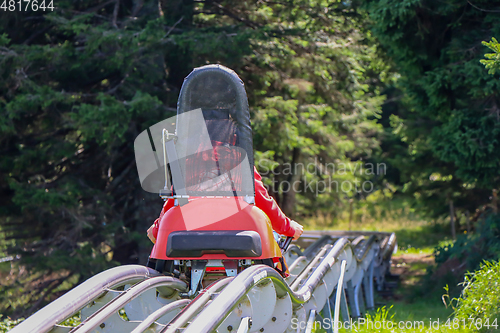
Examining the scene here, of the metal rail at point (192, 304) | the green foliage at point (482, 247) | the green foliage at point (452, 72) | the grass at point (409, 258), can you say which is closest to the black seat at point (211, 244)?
the metal rail at point (192, 304)

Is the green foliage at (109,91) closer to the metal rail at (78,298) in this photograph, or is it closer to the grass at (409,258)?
the grass at (409,258)

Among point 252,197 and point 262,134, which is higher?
point 252,197

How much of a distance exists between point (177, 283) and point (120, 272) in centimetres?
38

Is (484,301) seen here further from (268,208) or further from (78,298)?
(78,298)

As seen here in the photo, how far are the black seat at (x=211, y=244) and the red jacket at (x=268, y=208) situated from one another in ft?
1.60

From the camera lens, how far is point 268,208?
3529 mm

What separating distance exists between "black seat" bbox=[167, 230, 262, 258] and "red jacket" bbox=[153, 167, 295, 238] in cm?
49

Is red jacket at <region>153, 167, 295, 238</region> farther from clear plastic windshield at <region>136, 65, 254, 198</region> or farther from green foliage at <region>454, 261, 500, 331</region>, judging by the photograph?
green foliage at <region>454, 261, 500, 331</region>

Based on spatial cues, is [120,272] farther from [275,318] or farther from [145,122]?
[145,122]

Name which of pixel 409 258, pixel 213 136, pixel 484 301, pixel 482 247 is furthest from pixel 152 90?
pixel 409 258

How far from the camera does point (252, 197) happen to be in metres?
3.27

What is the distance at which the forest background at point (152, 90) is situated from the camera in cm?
670

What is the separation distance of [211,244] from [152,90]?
578cm

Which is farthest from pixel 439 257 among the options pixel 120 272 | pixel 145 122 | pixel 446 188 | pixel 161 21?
pixel 120 272
